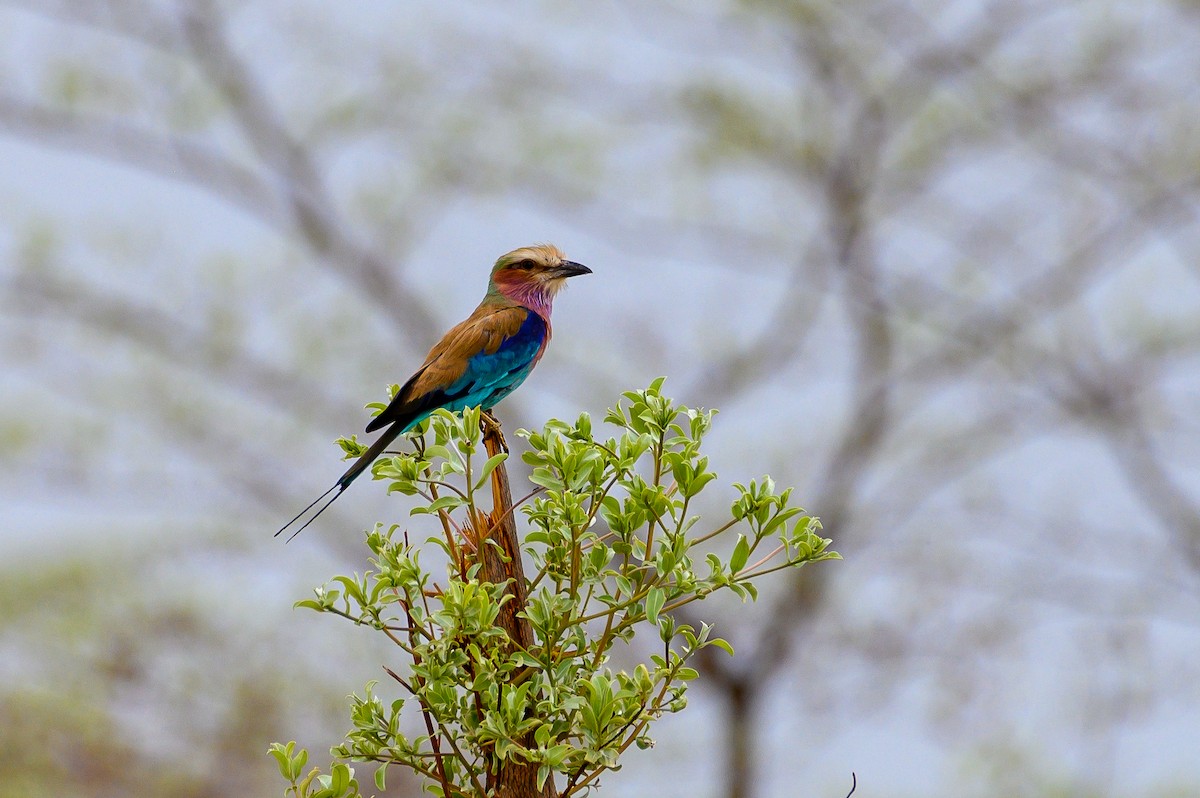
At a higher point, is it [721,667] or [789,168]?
[789,168]

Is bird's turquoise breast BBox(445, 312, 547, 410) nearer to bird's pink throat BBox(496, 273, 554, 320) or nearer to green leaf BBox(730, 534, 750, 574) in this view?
bird's pink throat BBox(496, 273, 554, 320)

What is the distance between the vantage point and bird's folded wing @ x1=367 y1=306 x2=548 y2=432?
10.1 feet

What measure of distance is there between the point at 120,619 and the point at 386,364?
3.16m

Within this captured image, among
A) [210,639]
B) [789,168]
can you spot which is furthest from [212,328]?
[789,168]

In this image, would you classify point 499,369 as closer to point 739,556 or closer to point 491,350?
point 491,350

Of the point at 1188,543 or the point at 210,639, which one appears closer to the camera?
the point at 1188,543

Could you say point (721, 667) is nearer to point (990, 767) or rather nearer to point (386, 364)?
point (990, 767)

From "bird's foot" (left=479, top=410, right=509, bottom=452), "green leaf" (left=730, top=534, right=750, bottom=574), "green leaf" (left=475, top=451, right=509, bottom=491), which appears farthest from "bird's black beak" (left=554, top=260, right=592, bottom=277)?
"green leaf" (left=730, top=534, right=750, bottom=574)

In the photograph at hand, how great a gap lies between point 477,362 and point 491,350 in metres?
0.09

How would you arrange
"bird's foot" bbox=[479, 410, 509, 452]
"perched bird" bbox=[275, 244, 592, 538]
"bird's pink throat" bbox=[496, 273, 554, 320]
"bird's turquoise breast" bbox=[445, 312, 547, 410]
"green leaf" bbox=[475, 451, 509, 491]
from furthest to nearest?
"bird's pink throat" bbox=[496, 273, 554, 320]
"bird's turquoise breast" bbox=[445, 312, 547, 410]
"perched bird" bbox=[275, 244, 592, 538]
"bird's foot" bbox=[479, 410, 509, 452]
"green leaf" bbox=[475, 451, 509, 491]

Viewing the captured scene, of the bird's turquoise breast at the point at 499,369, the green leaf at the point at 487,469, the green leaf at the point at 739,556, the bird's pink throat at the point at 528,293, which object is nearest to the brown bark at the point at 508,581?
the green leaf at the point at 487,469

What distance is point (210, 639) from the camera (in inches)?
401

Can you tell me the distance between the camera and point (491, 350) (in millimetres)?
3424

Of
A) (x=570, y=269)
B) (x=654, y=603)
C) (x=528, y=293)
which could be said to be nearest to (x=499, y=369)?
(x=528, y=293)
